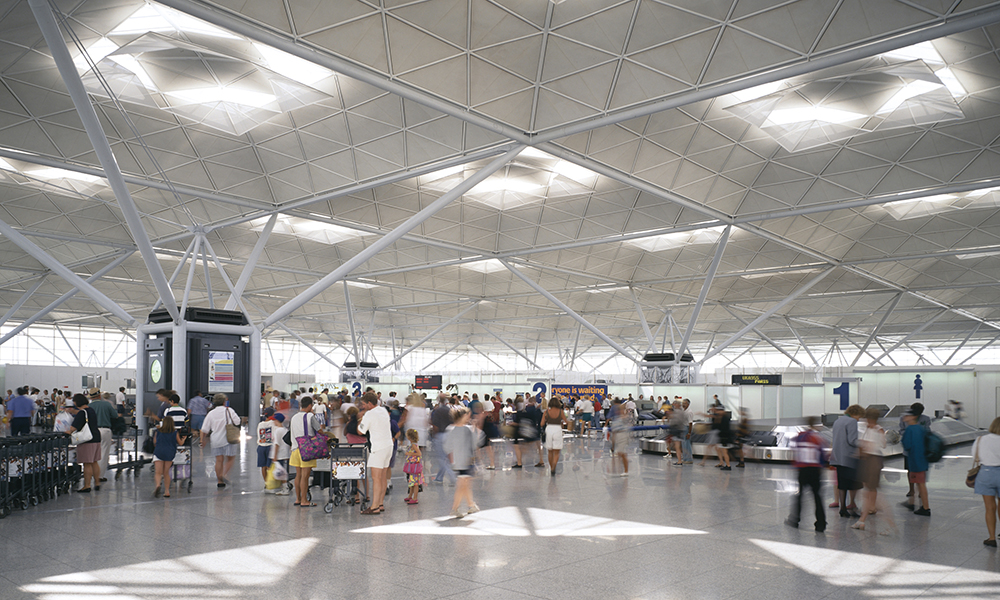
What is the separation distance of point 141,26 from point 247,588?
14.5 meters

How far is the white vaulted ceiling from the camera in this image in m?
15.4

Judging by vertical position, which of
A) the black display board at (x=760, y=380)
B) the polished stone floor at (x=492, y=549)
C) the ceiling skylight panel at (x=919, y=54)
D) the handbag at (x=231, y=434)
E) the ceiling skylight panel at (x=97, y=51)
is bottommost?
the polished stone floor at (x=492, y=549)

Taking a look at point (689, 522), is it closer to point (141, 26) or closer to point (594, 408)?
point (141, 26)

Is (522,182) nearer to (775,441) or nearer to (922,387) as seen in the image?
(775,441)

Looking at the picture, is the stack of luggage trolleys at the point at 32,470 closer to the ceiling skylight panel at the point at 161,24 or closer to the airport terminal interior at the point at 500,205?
the airport terminal interior at the point at 500,205

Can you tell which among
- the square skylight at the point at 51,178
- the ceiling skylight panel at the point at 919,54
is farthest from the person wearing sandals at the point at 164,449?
the ceiling skylight panel at the point at 919,54

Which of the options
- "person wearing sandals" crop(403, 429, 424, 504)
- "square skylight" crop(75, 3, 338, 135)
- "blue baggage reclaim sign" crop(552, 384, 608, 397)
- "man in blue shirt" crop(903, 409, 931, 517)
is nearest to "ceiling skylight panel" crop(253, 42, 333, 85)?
"square skylight" crop(75, 3, 338, 135)

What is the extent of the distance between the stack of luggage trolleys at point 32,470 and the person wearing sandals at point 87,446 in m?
0.25

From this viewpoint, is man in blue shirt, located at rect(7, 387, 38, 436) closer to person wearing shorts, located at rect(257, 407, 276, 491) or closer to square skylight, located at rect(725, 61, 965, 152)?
person wearing shorts, located at rect(257, 407, 276, 491)

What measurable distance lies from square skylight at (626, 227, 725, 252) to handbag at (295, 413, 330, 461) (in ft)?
87.7

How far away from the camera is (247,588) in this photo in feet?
24.1

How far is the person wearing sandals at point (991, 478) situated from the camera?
9453 mm

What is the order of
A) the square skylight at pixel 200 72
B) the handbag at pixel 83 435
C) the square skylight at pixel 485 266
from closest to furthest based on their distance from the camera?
the handbag at pixel 83 435
the square skylight at pixel 200 72
the square skylight at pixel 485 266

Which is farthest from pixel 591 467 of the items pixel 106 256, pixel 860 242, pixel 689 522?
pixel 106 256
